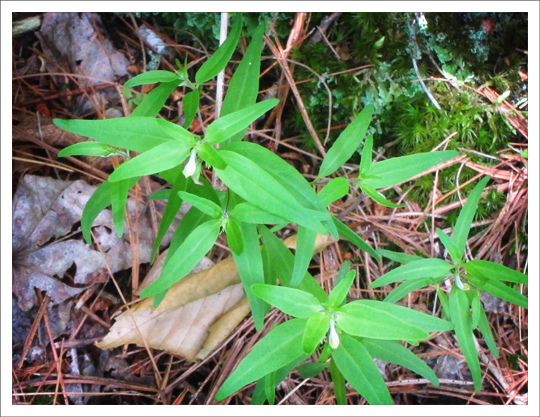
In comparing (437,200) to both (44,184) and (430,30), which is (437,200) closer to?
(430,30)

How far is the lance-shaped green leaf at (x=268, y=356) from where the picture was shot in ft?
5.65

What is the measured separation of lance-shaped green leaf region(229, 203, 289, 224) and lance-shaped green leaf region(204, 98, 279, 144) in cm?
30

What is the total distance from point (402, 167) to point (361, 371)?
929 mm

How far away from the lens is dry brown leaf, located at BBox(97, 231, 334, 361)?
2502 millimetres

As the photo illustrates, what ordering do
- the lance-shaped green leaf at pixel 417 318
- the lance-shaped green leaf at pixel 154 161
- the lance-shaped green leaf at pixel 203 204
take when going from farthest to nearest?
the lance-shaped green leaf at pixel 417 318 → the lance-shaped green leaf at pixel 203 204 → the lance-shaped green leaf at pixel 154 161

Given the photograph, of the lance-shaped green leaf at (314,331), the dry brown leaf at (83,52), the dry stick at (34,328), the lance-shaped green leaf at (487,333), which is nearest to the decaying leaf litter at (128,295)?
the dry stick at (34,328)

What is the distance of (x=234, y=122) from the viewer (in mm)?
1688

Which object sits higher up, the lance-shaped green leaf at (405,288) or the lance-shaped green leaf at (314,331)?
the lance-shaped green leaf at (314,331)

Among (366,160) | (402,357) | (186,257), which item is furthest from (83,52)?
(402,357)

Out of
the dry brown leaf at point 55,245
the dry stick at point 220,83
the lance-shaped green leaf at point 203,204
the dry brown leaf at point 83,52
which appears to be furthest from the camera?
the dry brown leaf at point 83,52

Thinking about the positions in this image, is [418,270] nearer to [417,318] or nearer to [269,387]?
[417,318]

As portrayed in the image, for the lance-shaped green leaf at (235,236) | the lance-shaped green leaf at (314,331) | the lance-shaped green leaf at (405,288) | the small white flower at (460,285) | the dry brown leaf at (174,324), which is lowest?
the dry brown leaf at (174,324)

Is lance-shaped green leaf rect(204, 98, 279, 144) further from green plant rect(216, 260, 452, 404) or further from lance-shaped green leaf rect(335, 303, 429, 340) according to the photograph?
lance-shaped green leaf rect(335, 303, 429, 340)

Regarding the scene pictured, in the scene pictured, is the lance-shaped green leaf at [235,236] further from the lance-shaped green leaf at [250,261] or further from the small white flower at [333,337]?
the small white flower at [333,337]
